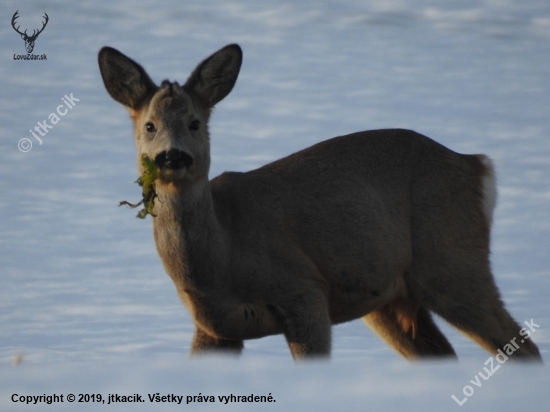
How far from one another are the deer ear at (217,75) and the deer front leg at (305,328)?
1900 millimetres

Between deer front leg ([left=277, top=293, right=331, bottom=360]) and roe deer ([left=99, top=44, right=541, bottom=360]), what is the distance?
11 millimetres

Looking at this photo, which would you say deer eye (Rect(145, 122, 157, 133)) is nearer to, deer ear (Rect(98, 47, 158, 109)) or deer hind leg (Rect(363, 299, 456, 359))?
deer ear (Rect(98, 47, 158, 109))

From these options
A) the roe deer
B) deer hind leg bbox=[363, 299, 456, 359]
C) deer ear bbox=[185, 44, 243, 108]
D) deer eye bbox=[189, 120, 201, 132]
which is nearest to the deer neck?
the roe deer

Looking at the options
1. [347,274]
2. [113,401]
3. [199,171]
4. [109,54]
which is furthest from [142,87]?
[113,401]

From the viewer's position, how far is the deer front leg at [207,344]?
29.0 feet

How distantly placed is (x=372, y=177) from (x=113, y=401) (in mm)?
5996

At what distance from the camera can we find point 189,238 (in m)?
8.23

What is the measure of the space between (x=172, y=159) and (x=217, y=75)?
142cm

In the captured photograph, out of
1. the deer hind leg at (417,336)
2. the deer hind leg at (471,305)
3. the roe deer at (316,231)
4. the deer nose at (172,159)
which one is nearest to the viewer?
the deer nose at (172,159)

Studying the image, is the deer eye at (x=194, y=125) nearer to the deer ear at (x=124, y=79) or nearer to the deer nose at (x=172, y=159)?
the deer nose at (x=172, y=159)

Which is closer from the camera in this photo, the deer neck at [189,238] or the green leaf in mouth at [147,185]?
the green leaf in mouth at [147,185]

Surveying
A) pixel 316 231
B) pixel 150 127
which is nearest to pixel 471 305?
pixel 316 231

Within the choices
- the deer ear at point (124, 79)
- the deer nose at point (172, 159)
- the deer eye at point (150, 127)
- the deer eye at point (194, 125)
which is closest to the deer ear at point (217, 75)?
the deer ear at point (124, 79)

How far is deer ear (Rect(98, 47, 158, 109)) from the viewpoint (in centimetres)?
867
